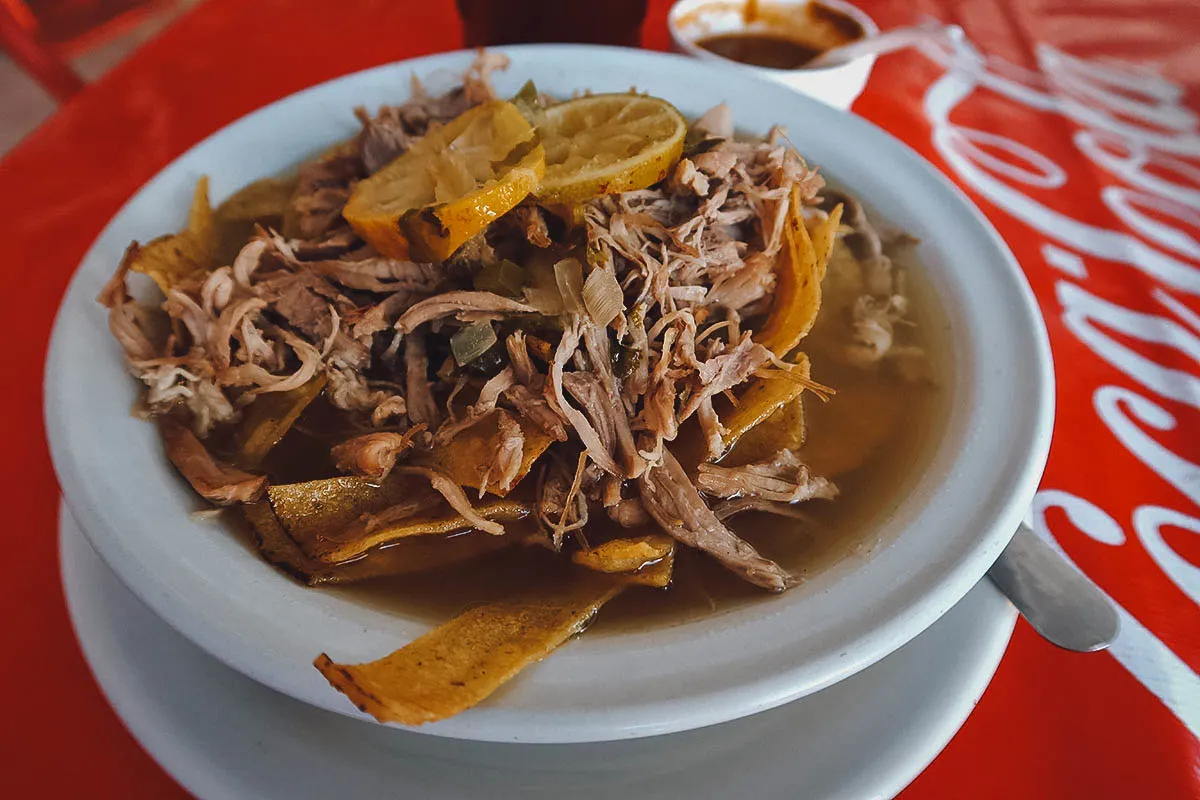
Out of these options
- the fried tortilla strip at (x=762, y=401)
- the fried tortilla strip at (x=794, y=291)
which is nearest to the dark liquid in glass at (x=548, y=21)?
the fried tortilla strip at (x=794, y=291)

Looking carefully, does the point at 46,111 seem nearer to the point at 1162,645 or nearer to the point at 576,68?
the point at 576,68

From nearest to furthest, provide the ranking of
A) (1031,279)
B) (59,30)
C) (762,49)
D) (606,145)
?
(606,145) → (1031,279) → (762,49) → (59,30)

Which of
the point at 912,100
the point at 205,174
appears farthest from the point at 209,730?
the point at 912,100

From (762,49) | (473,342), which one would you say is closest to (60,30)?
(762,49)

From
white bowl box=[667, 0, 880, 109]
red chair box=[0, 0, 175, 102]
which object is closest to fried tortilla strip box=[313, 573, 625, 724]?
white bowl box=[667, 0, 880, 109]

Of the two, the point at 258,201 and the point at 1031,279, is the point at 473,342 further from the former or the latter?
the point at 1031,279

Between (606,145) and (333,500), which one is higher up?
(606,145)
